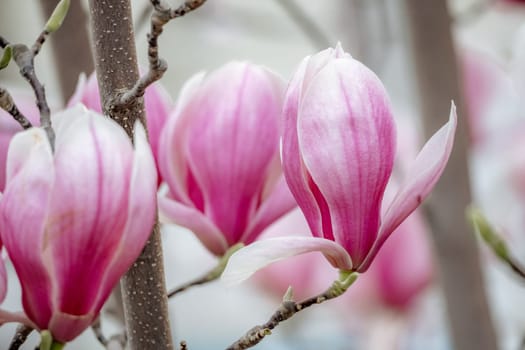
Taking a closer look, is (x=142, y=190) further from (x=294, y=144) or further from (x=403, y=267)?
→ (x=403, y=267)

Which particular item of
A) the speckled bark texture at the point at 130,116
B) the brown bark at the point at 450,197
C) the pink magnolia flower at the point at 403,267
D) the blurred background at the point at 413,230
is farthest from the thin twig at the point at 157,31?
the pink magnolia flower at the point at 403,267

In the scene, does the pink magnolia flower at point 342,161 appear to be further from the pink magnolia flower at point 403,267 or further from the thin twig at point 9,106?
the pink magnolia flower at point 403,267

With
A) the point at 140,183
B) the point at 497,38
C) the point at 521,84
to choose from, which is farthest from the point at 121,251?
the point at 497,38

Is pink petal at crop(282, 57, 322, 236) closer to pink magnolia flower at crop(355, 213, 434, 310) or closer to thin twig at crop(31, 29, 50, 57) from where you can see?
thin twig at crop(31, 29, 50, 57)

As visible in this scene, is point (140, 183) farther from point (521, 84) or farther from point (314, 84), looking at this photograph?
point (521, 84)

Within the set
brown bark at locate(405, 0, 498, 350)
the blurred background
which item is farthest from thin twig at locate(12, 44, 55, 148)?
brown bark at locate(405, 0, 498, 350)
